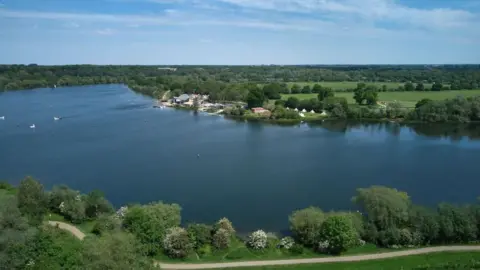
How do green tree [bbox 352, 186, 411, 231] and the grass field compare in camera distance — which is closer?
the grass field

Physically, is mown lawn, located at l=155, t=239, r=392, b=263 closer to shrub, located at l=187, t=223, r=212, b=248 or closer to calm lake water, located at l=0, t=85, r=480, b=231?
shrub, located at l=187, t=223, r=212, b=248

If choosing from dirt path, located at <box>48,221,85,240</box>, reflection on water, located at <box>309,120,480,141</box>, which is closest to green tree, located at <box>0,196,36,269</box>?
dirt path, located at <box>48,221,85,240</box>

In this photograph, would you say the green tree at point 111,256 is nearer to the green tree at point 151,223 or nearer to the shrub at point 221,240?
the green tree at point 151,223

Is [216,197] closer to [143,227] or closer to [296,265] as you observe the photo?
[143,227]

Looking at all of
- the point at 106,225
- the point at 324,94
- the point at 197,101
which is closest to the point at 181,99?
the point at 197,101

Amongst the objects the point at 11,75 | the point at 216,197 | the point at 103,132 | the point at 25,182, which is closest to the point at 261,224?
the point at 216,197

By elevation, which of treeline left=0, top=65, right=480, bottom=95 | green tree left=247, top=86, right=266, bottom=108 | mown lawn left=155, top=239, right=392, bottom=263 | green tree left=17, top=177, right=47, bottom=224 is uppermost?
treeline left=0, top=65, right=480, bottom=95

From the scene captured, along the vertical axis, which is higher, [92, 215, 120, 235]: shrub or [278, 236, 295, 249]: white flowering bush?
[92, 215, 120, 235]: shrub
